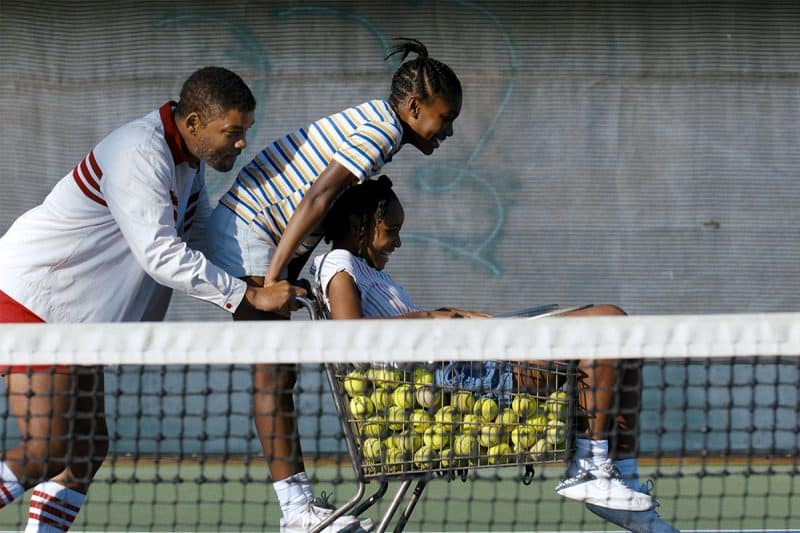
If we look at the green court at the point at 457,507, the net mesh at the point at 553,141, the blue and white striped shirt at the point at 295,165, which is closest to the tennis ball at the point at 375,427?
the blue and white striped shirt at the point at 295,165

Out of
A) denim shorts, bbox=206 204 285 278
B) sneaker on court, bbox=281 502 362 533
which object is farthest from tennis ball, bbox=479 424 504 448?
denim shorts, bbox=206 204 285 278

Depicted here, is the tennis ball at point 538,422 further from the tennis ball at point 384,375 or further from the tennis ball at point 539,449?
the tennis ball at point 384,375

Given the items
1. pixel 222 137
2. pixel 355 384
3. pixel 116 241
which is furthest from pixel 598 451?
pixel 116 241

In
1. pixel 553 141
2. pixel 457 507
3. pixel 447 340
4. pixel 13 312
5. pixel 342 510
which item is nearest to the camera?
pixel 447 340

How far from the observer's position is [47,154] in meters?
6.41

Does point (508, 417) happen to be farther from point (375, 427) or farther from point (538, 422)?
point (375, 427)

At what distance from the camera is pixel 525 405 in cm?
302

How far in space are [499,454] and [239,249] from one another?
0.88 m

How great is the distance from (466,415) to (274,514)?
2175 millimetres

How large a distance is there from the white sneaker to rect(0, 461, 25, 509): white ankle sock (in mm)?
1393

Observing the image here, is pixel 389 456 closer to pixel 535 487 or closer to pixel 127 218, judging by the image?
pixel 127 218

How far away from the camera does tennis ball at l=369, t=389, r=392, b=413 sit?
118 inches

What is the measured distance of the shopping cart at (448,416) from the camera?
9.80ft

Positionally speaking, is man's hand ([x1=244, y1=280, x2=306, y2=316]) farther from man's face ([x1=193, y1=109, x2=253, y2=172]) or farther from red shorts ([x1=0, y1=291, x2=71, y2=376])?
red shorts ([x1=0, y1=291, x2=71, y2=376])
